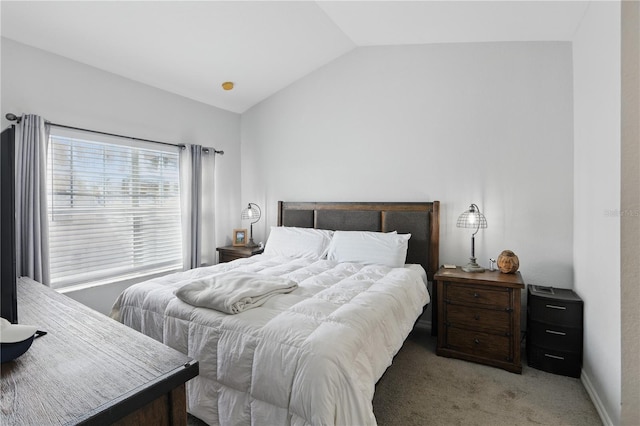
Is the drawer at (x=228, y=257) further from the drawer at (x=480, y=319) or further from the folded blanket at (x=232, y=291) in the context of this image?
the drawer at (x=480, y=319)

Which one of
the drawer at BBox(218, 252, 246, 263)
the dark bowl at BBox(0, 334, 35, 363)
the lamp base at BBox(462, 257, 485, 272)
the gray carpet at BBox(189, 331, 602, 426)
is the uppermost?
the dark bowl at BBox(0, 334, 35, 363)

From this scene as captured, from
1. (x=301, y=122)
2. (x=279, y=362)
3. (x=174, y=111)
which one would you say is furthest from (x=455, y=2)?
(x=174, y=111)

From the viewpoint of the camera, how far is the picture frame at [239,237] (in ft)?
13.9

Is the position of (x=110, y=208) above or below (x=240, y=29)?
below

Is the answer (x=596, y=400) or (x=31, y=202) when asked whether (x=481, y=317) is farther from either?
(x=31, y=202)

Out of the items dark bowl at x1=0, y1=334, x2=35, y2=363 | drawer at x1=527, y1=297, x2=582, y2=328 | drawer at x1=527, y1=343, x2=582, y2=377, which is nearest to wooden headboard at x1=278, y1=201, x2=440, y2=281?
drawer at x1=527, y1=297, x2=582, y2=328

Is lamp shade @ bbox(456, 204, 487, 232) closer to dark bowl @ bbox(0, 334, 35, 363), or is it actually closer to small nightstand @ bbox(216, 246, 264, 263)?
small nightstand @ bbox(216, 246, 264, 263)

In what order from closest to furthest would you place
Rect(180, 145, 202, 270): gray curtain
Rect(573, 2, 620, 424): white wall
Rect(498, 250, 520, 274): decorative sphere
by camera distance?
Rect(573, 2, 620, 424): white wall, Rect(498, 250, 520, 274): decorative sphere, Rect(180, 145, 202, 270): gray curtain

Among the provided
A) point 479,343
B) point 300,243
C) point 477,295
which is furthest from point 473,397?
point 300,243

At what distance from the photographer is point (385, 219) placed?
3.45 metres

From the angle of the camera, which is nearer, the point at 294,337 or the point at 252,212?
the point at 294,337

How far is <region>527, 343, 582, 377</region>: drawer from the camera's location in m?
Answer: 2.38

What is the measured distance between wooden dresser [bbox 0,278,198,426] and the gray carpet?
1.10 m

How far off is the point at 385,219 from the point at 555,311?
1611 millimetres
